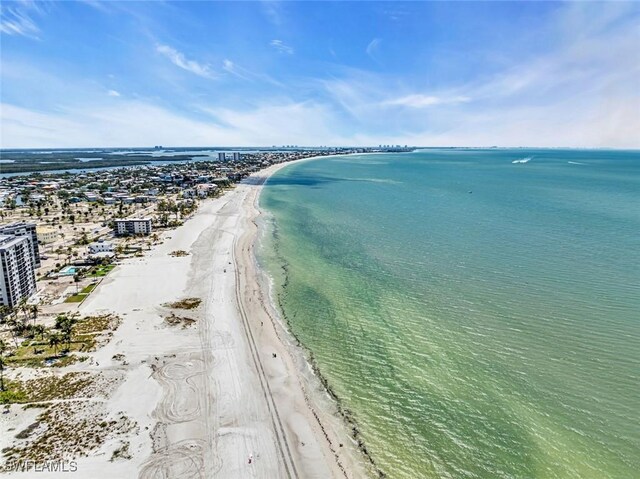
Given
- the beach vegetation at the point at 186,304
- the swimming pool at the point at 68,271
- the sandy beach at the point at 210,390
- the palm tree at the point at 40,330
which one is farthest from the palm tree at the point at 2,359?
the swimming pool at the point at 68,271

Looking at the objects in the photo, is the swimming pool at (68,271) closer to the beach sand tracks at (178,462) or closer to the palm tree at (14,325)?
the palm tree at (14,325)

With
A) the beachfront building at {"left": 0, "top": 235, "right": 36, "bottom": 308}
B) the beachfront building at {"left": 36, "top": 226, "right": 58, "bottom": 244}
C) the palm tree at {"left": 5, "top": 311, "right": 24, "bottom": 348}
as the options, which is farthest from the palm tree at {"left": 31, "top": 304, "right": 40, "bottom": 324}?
the beachfront building at {"left": 36, "top": 226, "right": 58, "bottom": 244}

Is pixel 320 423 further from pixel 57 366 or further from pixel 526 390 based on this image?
pixel 57 366

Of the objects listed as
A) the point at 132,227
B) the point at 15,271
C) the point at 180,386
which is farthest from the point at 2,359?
the point at 132,227

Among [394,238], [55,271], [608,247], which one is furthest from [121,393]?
[608,247]

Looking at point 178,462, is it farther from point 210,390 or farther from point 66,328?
point 66,328

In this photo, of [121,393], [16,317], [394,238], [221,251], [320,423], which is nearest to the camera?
[320,423]

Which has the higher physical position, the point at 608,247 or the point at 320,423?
the point at 608,247
